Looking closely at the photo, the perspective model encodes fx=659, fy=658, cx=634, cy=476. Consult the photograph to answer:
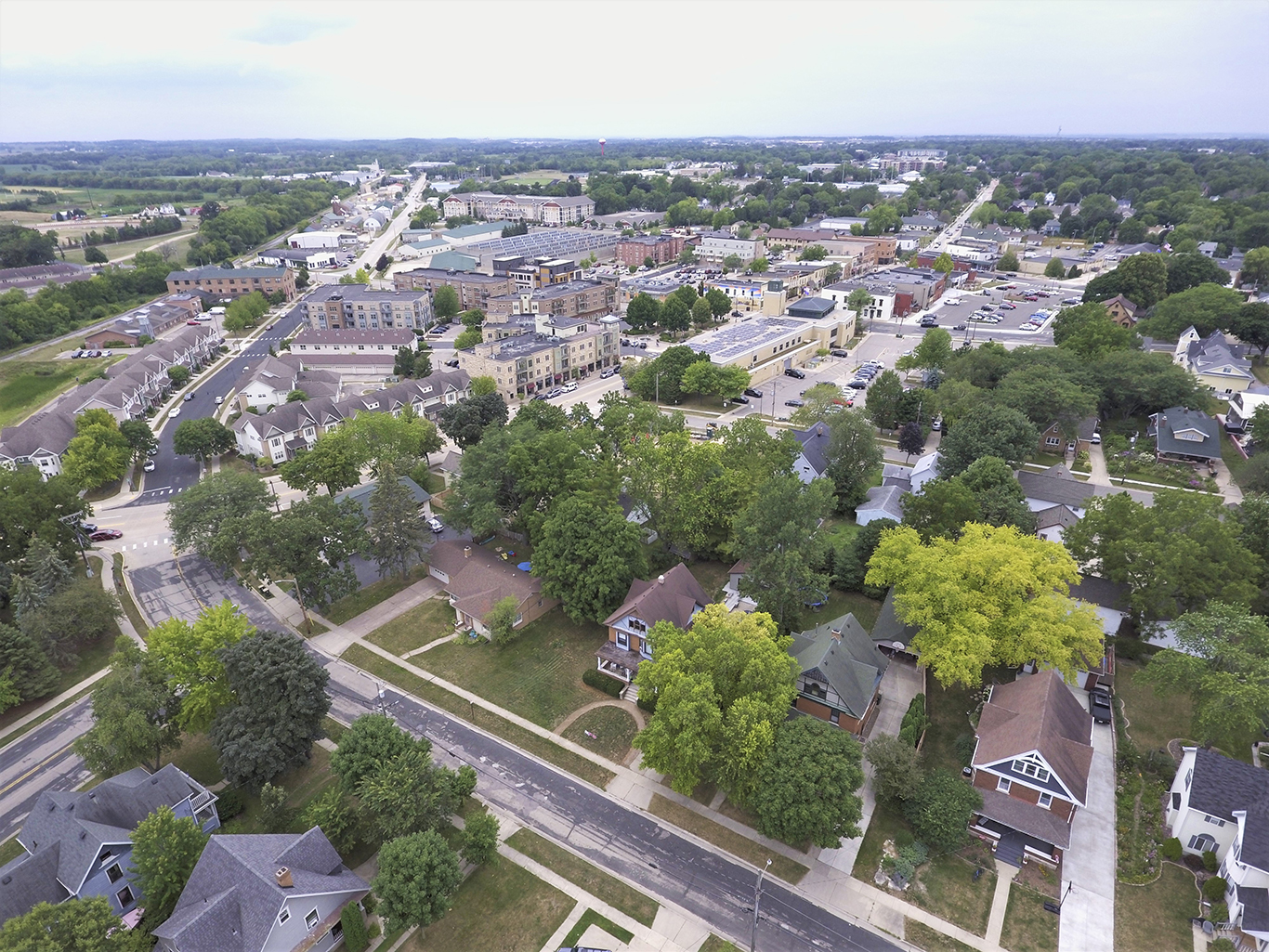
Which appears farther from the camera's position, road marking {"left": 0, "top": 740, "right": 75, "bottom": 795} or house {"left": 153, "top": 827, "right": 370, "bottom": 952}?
road marking {"left": 0, "top": 740, "right": 75, "bottom": 795}

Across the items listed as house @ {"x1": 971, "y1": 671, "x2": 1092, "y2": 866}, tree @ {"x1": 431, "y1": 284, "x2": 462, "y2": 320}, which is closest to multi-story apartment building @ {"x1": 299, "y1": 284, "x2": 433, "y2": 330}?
tree @ {"x1": 431, "y1": 284, "x2": 462, "y2": 320}

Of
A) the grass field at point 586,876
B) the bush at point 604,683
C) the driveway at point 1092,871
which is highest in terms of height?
the bush at point 604,683

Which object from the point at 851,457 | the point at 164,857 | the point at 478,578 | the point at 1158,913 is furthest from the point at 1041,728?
the point at 164,857

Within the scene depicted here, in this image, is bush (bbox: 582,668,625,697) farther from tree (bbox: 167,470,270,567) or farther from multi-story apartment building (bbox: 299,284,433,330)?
multi-story apartment building (bbox: 299,284,433,330)

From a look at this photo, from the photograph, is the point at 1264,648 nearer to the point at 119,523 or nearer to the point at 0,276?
the point at 119,523

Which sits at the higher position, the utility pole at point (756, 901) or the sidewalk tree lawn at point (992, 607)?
the sidewalk tree lawn at point (992, 607)

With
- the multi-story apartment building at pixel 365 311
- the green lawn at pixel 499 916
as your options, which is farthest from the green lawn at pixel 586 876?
the multi-story apartment building at pixel 365 311

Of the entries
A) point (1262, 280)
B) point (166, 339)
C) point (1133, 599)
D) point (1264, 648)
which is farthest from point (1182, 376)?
point (166, 339)

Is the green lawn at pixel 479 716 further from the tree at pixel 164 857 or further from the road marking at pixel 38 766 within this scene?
the road marking at pixel 38 766
